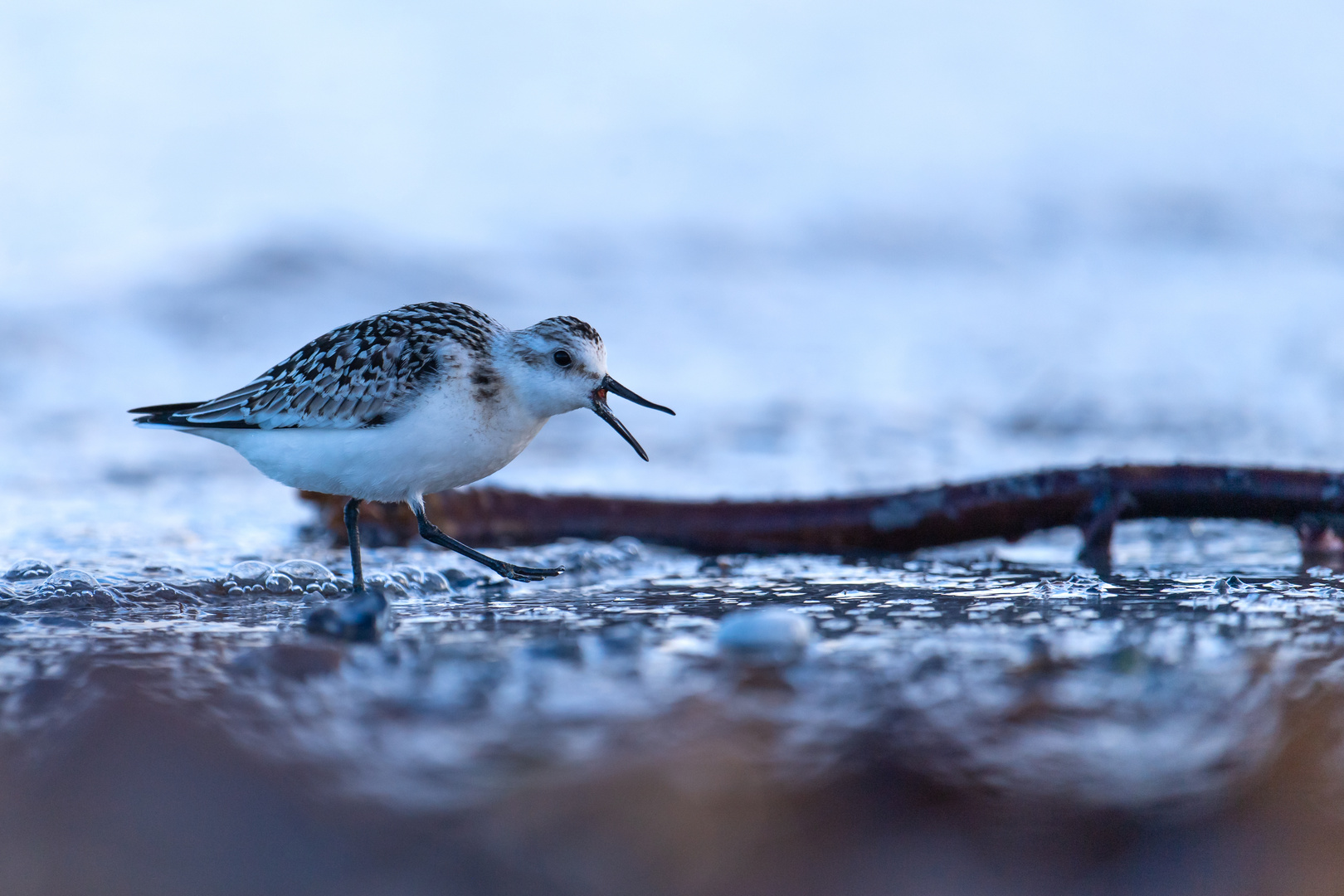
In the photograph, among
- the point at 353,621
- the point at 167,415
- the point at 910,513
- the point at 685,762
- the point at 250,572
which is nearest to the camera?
the point at 685,762

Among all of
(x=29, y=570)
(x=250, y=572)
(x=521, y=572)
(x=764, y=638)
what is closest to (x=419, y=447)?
(x=521, y=572)

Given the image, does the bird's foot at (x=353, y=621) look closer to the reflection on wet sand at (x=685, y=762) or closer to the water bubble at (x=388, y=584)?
the reflection on wet sand at (x=685, y=762)

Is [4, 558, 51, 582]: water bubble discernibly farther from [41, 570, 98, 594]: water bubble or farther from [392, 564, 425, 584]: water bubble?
[392, 564, 425, 584]: water bubble

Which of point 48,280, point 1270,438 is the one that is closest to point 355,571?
point 1270,438

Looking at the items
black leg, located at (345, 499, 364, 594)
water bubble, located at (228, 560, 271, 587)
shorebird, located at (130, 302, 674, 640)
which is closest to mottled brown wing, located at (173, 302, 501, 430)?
shorebird, located at (130, 302, 674, 640)

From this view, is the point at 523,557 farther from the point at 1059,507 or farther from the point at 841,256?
the point at 841,256

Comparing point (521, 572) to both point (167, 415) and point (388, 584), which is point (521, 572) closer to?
point (388, 584)
